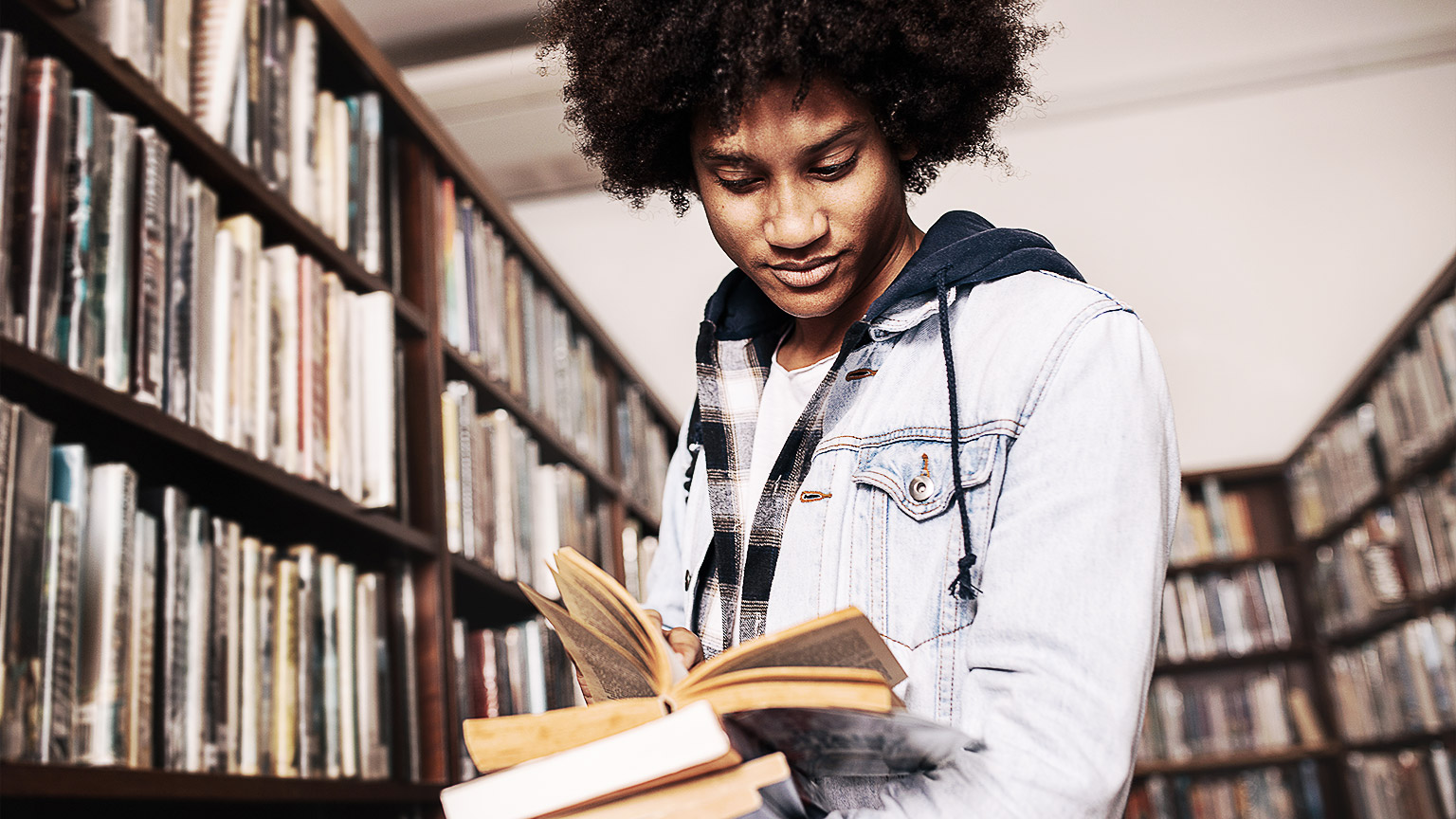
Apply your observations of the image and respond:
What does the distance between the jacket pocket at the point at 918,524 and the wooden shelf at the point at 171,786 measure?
72cm

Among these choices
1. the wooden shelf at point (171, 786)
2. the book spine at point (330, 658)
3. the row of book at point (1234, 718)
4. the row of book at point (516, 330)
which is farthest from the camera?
the row of book at point (1234, 718)

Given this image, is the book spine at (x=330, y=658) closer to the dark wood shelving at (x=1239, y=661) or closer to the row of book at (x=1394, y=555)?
the row of book at (x=1394, y=555)

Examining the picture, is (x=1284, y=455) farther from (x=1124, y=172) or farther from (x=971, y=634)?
(x=971, y=634)

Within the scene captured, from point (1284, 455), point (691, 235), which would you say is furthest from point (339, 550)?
point (1284, 455)

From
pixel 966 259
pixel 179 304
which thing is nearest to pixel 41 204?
pixel 179 304

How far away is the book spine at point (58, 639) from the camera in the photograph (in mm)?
1028

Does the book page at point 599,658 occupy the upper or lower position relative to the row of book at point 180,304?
lower

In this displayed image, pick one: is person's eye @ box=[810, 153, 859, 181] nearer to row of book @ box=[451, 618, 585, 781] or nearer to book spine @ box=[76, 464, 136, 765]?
book spine @ box=[76, 464, 136, 765]

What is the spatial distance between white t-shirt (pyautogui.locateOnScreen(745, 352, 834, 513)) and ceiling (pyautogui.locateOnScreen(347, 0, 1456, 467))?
150cm

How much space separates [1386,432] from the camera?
382 centimetres

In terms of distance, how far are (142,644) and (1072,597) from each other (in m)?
0.94

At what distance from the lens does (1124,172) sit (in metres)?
3.33

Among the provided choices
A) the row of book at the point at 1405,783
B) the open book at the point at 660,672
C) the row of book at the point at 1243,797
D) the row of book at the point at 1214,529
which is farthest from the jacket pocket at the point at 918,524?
the row of book at the point at 1214,529

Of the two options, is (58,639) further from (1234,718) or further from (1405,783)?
(1234,718)
